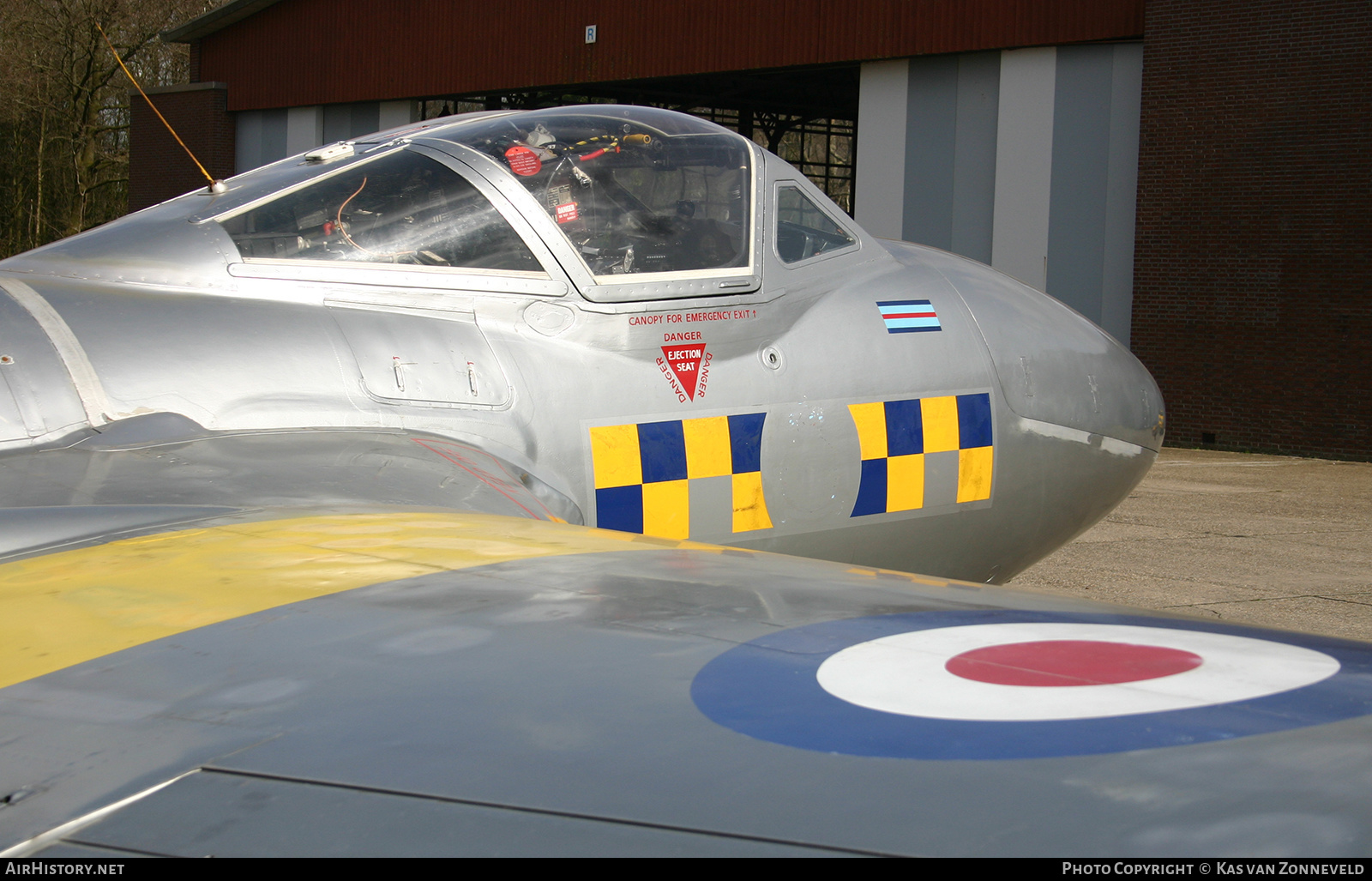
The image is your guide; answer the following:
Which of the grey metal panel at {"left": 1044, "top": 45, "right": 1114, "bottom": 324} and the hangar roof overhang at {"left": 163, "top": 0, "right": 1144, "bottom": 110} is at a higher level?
the hangar roof overhang at {"left": 163, "top": 0, "right": 1144, "bottom": 110}

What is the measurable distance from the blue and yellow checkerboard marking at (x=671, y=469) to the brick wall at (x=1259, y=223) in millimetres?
17871

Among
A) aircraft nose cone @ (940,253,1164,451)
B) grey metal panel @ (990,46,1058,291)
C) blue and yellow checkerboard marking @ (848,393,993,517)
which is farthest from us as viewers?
grey metal panel @ (990,46,1058,291)

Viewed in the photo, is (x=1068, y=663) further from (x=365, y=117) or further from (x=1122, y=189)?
(x=365, y=117)

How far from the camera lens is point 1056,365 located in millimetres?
5348

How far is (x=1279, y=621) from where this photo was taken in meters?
7.54

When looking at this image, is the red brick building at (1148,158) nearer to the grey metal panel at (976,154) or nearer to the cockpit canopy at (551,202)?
the grey metal panel at (976,154)

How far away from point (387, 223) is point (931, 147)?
66.1 feet

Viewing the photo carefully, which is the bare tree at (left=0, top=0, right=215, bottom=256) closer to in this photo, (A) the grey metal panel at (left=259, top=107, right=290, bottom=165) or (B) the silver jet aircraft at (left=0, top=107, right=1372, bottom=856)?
(A) the grey metal panel at (left=259, top=107, right=290, bottom=165)

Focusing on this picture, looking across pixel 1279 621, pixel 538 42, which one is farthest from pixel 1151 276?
pixel 538 42

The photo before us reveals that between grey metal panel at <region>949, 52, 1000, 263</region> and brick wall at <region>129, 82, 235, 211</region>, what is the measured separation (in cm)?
2314

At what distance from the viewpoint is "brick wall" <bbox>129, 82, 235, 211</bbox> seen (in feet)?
117

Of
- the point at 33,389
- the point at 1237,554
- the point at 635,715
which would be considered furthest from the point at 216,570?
the point at 1237,554

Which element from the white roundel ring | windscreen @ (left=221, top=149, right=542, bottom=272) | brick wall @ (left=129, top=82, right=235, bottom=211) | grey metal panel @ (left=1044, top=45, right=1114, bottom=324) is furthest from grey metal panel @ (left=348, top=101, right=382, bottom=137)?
the white roundel ring

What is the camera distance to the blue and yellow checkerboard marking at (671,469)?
3887mm
